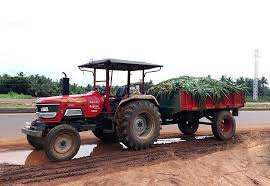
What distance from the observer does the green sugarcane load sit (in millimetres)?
11859

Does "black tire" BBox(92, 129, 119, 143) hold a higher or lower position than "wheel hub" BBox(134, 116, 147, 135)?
lower

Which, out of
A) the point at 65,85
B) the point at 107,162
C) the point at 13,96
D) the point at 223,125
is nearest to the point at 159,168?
the point at 107,162

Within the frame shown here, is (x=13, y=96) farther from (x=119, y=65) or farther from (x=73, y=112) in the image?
(x=73, y=112)

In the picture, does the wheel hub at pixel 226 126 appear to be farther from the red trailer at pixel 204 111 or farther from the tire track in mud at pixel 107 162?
the tire track in mud at pixel 107 162

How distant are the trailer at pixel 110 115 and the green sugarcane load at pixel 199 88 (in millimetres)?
173

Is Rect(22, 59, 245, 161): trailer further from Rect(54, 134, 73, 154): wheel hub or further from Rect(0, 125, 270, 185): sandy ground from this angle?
Rect(0, 125, 270, 185): sandy ground

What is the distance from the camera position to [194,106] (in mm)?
11859

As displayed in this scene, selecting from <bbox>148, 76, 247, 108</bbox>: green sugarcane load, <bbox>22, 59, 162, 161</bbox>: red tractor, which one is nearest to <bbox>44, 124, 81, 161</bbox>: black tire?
<bbox>22, 59, 162, 161</bbox>: red tractor

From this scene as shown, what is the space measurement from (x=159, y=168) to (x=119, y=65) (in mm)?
3526

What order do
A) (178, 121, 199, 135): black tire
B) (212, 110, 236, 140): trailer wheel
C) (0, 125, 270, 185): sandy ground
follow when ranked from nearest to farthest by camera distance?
1. (0, 125, 270, 185): sandy ground
2. (212, 110, 236, 140): trailer wheel
3. (178, 121, 199, 135): black tire

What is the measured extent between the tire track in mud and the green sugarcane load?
→ 59.3 inches

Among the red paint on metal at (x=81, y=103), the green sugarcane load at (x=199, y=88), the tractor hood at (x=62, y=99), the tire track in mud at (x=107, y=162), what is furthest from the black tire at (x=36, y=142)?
the green sugarcane load at (x=199, y=88)

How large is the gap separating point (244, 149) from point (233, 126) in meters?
2.46

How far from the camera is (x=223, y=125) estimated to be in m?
12.9
